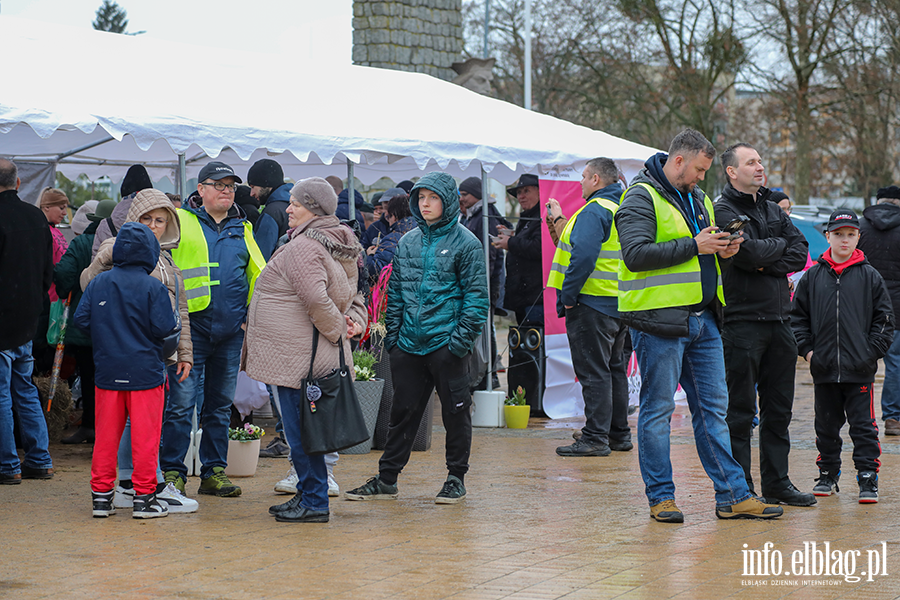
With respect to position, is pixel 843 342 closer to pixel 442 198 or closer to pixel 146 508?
pixel 442 198

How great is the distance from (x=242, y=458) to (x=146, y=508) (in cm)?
140

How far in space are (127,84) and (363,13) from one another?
13.2m

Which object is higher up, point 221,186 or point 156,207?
point 221,186

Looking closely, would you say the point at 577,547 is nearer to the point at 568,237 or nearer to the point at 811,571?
the point at 811,571

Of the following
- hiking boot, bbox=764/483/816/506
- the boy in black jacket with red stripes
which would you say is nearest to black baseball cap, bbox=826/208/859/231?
the boy in black jacket with red stripes

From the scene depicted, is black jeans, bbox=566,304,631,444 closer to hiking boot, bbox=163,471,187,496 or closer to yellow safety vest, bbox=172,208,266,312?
yellow safety vest, bbox=172,208,266,312

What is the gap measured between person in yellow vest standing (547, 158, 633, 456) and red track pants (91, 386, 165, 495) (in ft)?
11.3

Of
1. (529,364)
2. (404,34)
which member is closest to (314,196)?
(529,364)

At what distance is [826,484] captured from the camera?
679cm

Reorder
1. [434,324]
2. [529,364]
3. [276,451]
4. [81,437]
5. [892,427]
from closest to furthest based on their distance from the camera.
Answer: [434,324] < [276,451] < [81,437] < [892,427] < [529,364]

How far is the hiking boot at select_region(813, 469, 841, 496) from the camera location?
6.75 m

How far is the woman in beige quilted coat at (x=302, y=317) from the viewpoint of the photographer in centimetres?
591

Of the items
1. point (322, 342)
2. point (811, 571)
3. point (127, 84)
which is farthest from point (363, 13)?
point (811, 571)

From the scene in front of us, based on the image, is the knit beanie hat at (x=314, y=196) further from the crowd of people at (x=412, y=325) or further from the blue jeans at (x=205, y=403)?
the blue jeans at (x=205, y=403)
